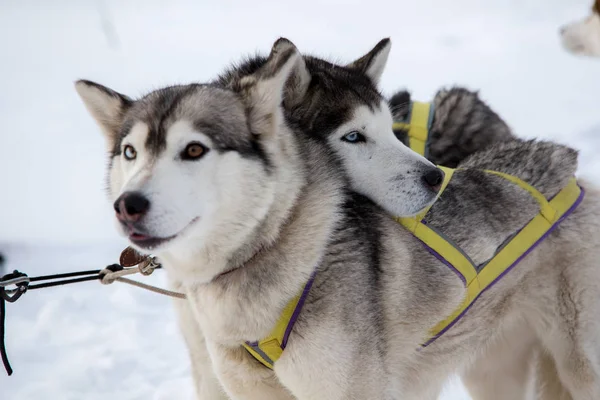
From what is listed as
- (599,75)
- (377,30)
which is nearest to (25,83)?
(377,30)

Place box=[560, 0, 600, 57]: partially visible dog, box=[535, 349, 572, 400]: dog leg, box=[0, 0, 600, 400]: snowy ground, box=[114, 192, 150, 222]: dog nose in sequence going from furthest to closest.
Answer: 1. box=[560, 0, 600, 57]: partially visible dog
2. box=[0, 0, 600, 400]: snowy ground
3. box=[535, 349, 572, 400]: dog leg
4. box=[114, 192, 150, 222]: dog nose

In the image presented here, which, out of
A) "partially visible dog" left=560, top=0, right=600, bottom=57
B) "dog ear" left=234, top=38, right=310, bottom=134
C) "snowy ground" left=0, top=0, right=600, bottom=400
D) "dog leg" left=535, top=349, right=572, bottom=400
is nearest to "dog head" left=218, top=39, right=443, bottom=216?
"dog ear" left=234, top=38, right=310, bottom=134

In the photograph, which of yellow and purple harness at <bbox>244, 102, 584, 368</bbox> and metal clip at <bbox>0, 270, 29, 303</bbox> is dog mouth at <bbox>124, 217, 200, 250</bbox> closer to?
metal clip at <bbox>0, 270, 29, 303</bbox>

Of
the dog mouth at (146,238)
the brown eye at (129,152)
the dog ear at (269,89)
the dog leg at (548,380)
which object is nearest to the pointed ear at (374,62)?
the dog ear at (269,89)

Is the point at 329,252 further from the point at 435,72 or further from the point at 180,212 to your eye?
the point at 435,72

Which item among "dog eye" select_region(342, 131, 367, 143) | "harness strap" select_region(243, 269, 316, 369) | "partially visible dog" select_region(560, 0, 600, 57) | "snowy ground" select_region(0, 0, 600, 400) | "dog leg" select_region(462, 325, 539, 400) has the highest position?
"partially visible dog" select_region(560, 0, 600, 57)

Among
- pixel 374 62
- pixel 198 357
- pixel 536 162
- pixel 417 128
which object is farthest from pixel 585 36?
→ pixel 198 357

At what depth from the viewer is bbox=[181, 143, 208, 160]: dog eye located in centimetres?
198

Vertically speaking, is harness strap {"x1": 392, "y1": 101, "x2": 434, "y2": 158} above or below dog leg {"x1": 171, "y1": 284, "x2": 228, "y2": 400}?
above

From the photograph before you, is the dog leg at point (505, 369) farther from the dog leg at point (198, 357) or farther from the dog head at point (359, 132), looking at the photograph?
the dog leg at point (198, 357)

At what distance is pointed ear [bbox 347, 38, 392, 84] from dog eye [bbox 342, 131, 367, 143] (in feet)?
1.60

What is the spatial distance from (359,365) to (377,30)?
33.0 ft

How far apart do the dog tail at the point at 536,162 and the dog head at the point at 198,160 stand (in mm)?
1213

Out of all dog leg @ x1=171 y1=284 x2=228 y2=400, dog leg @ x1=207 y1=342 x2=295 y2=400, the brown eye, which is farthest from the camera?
dog leg @ x1=171 y1=284 x2=228 y2=400
